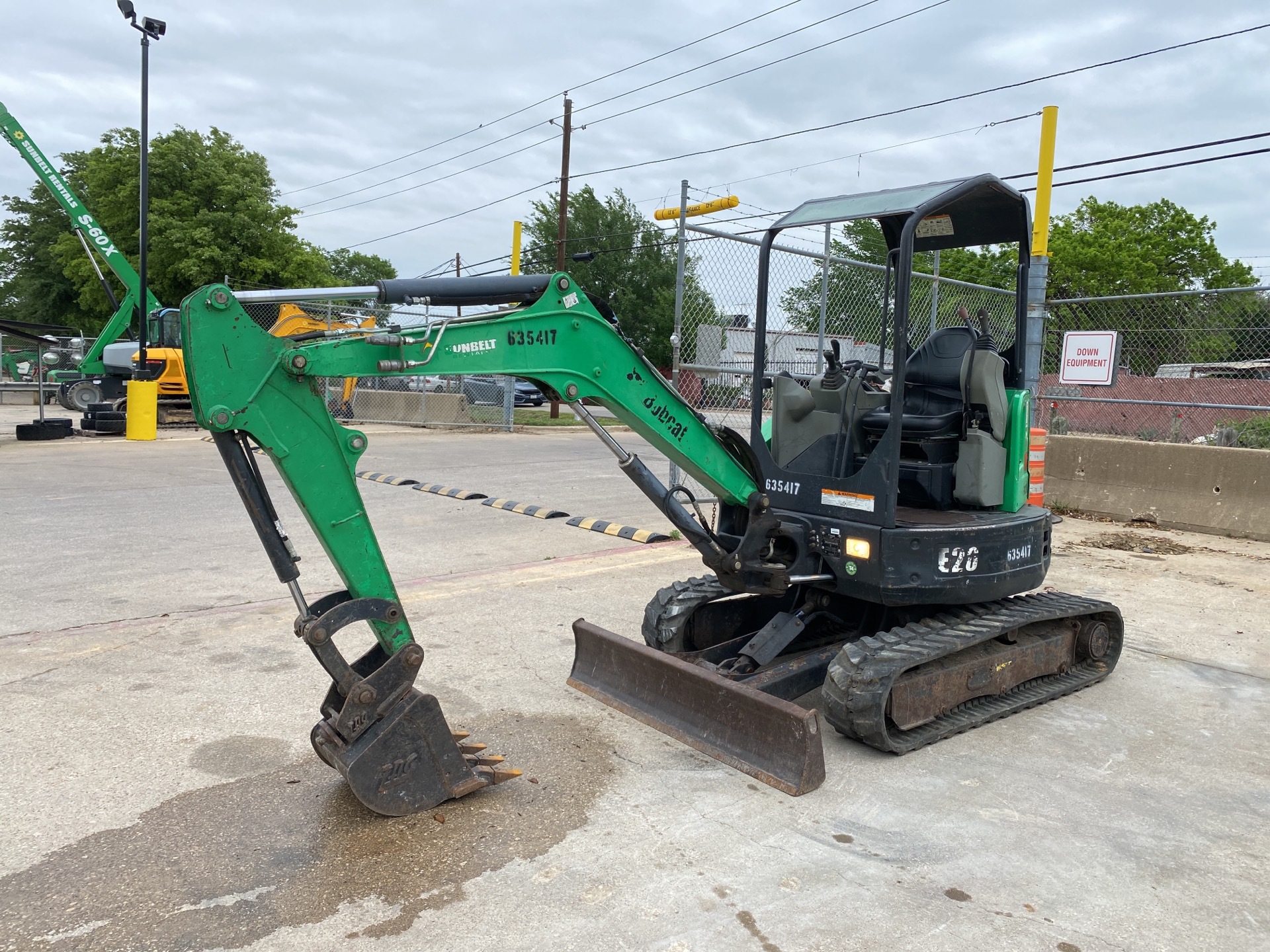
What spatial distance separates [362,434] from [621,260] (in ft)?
132

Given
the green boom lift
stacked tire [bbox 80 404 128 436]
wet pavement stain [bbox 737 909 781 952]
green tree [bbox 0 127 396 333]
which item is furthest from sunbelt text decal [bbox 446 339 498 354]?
green tree [bbox 0 127 396 333]

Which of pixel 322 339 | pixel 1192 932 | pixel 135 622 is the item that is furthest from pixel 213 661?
pixel 1192 932

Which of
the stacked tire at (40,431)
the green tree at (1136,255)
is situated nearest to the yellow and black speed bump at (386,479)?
the stacked tire at (40,431)

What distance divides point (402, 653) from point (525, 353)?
1.27 m

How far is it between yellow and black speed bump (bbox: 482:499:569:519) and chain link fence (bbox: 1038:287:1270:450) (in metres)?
5.99

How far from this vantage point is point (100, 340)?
20.3 m

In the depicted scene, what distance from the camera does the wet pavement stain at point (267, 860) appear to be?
2881mm

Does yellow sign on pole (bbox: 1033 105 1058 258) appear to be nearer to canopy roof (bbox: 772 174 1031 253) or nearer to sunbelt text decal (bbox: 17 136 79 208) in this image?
canopy roof (bbox: 772 174 1031 253)

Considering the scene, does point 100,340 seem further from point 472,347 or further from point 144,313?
point 472,347

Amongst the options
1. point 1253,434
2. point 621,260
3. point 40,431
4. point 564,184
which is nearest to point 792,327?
point 1253,434

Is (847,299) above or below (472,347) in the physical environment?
above

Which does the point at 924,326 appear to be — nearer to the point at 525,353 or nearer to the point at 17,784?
the point at 525,353

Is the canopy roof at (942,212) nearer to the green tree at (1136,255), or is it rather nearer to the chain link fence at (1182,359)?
the chain link fence at (1182,359)

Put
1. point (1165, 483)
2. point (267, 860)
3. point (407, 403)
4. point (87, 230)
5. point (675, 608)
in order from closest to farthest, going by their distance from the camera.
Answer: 1. point (267, 860)
2. point (675, 608)
3. point (1165, 483)
4. point (87, 230)
5. point (407, 403)
